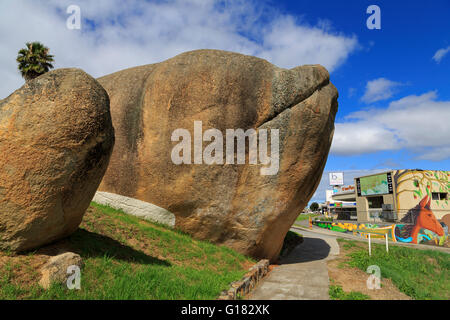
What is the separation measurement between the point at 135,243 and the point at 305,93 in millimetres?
7766

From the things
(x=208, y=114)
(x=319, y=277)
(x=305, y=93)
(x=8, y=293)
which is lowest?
(x=319, y=277)

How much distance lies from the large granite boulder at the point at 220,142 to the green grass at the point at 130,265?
1059mm

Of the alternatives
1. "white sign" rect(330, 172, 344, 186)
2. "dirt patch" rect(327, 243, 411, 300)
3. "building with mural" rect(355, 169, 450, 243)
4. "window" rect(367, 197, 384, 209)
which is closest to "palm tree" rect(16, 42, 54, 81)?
"dirt patch" rect(327, 243, 411, 300)

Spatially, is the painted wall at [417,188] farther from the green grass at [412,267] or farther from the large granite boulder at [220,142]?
the large granite boulder at [220,142]

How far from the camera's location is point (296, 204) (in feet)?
35.8

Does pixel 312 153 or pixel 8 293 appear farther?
pixel 312 153

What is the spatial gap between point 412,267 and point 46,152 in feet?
57.8

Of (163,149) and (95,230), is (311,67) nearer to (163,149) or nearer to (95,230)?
(163,149)
